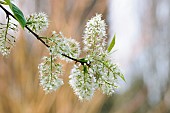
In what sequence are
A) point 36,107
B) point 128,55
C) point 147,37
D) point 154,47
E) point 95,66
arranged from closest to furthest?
point 95,66 < point 36,107 < point 128,55 < point 147,37 < point 154,47

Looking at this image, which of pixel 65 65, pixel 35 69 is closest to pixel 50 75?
pixel 65 65

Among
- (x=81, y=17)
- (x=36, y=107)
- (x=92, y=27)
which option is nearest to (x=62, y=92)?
(x=36, y=107)

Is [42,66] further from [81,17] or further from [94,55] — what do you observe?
[81,17]

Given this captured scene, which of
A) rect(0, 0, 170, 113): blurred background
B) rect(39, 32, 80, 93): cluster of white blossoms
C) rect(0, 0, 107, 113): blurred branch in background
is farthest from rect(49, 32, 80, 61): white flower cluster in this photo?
rect(0, 0, 107, 113): blurred branch in background

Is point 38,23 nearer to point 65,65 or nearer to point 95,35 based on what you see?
point 95,35

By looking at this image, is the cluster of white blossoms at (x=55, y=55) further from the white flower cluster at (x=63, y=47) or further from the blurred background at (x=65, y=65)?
the blurred background at (x=65, y=65)

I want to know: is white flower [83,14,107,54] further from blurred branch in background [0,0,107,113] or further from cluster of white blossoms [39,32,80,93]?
blurred branch in background [0,0,107,113]
